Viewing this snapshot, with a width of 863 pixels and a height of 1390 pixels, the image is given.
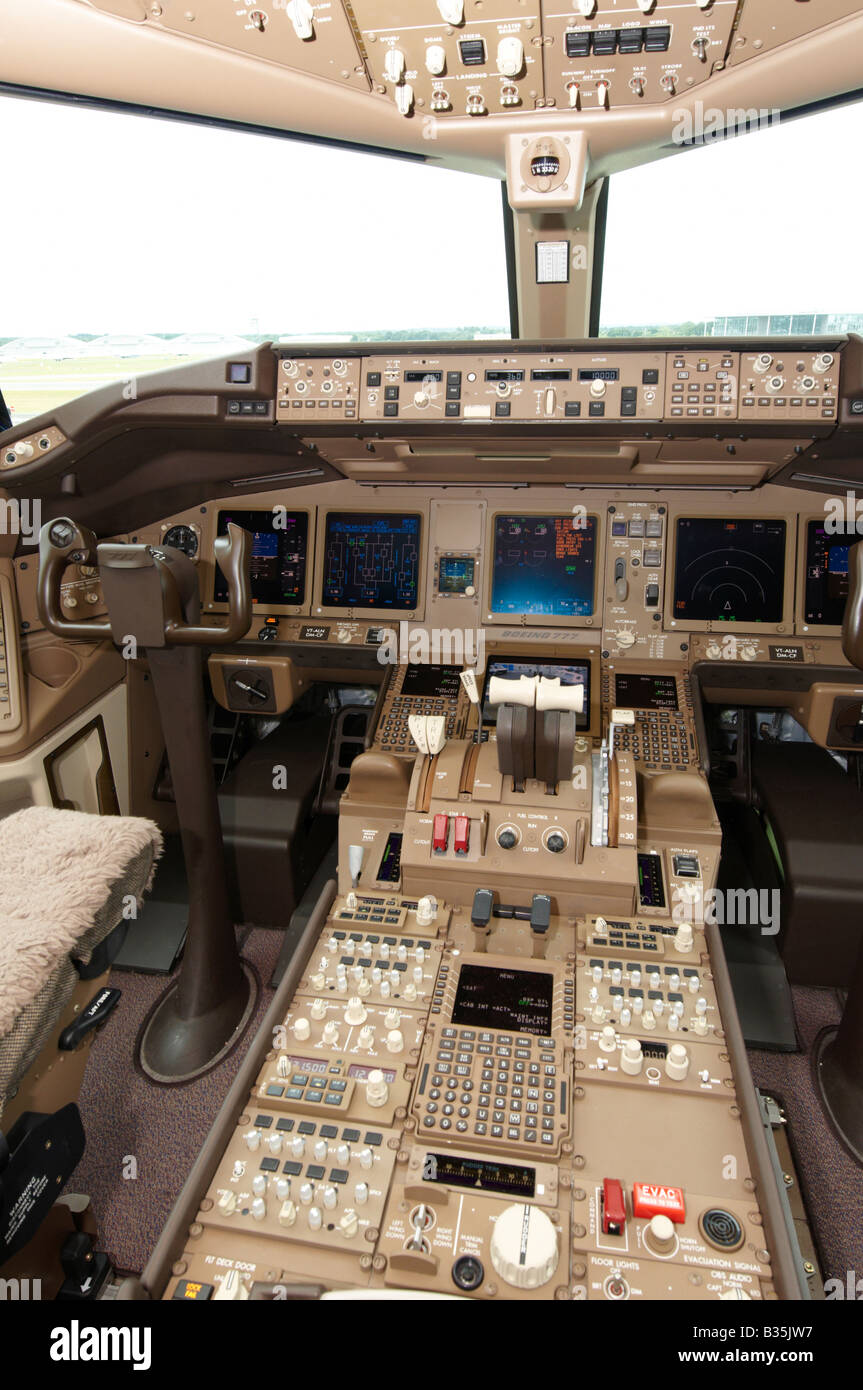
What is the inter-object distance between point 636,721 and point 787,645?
24.5 inches

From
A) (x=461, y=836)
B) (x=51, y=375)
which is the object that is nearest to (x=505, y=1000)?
(x=461, y=836)

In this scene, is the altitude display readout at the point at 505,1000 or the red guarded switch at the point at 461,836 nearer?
the altitude display readout at the point at 505,1000

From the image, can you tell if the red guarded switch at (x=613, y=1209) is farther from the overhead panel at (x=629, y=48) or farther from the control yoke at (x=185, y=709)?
the overhead panel at (x=629, y=48)

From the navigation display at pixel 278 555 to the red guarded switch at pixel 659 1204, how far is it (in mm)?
2314

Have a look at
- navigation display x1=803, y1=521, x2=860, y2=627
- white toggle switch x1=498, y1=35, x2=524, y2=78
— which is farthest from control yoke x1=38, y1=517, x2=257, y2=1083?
navigation display x1=803, y1=521, x2=860, y2=627

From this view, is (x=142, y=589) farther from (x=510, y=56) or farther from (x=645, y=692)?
(x=645, y=692)

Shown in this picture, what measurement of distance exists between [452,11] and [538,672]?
→ 5.99 feet

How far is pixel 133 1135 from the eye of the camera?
2117 mm

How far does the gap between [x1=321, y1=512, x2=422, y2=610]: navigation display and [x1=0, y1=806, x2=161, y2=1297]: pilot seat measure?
65.4 inches

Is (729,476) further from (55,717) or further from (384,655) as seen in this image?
(55,717)

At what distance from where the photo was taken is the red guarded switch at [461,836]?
2.06 meters

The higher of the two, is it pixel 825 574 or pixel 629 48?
pixel 629 48

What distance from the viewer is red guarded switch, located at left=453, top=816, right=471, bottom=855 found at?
2062mm

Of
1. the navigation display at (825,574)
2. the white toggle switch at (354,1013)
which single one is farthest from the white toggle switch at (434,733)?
the navigation display at (825,574)
